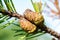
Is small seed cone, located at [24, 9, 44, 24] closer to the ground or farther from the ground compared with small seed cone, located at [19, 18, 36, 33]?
farther from the ground

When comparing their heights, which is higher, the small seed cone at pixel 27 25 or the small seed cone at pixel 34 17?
the small seed cone at pixel 34 17
